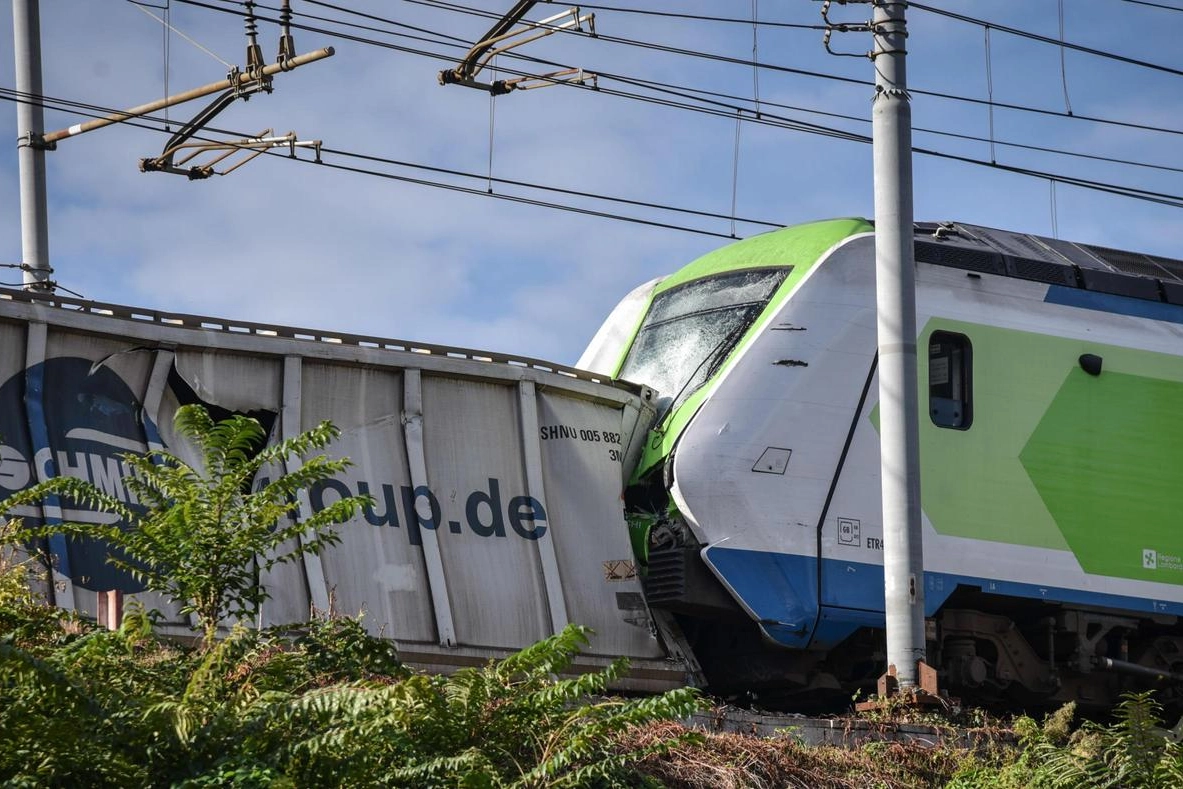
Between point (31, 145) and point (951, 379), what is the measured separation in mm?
8960

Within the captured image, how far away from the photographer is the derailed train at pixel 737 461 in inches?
433

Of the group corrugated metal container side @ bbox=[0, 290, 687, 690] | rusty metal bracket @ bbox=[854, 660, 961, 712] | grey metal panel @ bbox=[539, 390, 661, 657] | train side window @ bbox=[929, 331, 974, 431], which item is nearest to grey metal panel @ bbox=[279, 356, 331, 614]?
corrugated metal container side @ bbox=[0, 290, 687, 690]

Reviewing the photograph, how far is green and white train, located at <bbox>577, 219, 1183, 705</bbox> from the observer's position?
40.0ft

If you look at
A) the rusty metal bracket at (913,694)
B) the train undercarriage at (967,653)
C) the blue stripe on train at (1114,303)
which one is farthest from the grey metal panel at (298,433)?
the blue stripe on train at (1114,303)

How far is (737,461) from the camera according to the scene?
12156mm

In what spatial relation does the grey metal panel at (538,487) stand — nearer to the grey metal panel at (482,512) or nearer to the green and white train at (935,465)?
the grey metal panel at (482,512)

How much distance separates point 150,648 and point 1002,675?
324 inches

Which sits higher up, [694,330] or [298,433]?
[694,330]

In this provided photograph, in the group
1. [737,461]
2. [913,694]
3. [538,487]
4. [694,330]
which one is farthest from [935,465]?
[538,487]

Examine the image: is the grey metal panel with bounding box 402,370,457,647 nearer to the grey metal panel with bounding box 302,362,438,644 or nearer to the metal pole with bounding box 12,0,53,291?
the grey metal panel with bounding box 302,362,438,644

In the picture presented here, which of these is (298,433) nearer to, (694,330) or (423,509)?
(423,509)

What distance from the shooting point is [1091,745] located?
8.30 meters

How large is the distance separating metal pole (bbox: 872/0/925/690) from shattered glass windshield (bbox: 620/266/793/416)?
6.20 feet

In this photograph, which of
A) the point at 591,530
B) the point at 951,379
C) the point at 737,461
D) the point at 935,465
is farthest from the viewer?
the point at 951,379
